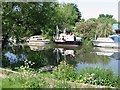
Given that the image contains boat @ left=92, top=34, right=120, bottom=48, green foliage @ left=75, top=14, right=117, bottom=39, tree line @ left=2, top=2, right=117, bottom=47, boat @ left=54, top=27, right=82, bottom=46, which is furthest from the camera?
green foliage @ left=75, top=14, right=117, bottom=39

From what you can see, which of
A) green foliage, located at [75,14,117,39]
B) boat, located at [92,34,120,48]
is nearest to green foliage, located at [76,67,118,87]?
boat, located at [92,34,120,48]

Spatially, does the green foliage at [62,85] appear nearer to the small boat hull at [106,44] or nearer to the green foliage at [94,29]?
the small boat hull at [106,44]

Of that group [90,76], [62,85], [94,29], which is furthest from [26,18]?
[94,29]

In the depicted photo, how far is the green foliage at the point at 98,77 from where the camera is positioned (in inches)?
351

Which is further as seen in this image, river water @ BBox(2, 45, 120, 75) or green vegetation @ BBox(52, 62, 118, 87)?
river water @ BBox(2, 45, 120, 75)

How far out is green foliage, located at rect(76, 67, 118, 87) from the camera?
892 centimetres

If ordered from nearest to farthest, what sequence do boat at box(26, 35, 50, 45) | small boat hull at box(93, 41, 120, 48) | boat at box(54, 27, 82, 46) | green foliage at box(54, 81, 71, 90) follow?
1. green foliage at box(54, 81, 71, 90)
2. small boat hull at box(93, 41, 120, 48)
3. boat at box(54, 27, 82, 46)
4. boat at box(26, 35, 50, 45)

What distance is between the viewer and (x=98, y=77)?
30.1 feet

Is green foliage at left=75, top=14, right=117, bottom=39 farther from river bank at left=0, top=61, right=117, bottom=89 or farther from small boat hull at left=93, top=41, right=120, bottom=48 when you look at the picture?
river bank at left=0, top=61, right=117, bottom=89

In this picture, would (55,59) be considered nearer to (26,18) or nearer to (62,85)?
(26,18)

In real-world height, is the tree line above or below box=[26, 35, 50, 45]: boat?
above

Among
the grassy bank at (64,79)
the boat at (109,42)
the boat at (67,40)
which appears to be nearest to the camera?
the grassy bank at (64,79)

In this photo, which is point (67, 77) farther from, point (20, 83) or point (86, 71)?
point (20, 83)

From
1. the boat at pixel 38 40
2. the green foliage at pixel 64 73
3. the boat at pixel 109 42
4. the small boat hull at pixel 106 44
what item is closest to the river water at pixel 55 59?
the green foliage at pixel 64 73
